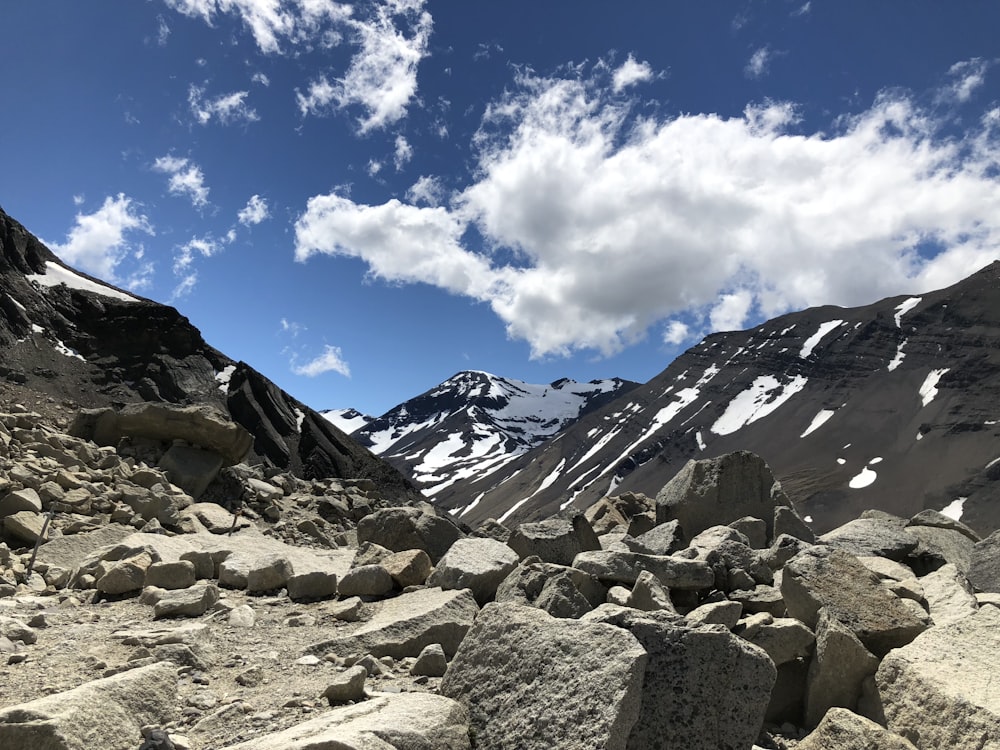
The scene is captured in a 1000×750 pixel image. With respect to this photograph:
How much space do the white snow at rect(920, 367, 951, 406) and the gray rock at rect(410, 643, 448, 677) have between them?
627ft

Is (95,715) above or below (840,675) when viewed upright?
above

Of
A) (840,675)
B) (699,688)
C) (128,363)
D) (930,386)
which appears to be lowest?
(840,675)

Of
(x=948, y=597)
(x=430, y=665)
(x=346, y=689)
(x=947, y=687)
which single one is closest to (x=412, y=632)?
(x=430, y=665)

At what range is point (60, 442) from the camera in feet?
46.7

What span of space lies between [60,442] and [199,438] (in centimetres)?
363

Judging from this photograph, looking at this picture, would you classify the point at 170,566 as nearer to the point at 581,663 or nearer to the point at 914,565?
the point at 581,663

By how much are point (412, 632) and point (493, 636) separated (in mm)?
1780

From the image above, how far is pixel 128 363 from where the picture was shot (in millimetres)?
51406

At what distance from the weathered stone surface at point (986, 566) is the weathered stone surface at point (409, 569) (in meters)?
7.28

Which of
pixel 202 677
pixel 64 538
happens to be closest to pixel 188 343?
pixel 64 538

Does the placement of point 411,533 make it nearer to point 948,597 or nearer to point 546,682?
point 546,682

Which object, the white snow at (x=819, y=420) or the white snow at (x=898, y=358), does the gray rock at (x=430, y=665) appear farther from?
the white snow at (x=898, y=358)

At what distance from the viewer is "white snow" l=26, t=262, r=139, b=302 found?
5347 centimetres

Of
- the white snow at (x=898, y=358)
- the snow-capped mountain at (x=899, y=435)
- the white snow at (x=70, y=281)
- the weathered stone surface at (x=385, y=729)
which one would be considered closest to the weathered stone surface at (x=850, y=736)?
the weathered stone surface at (x=385, y=729)
